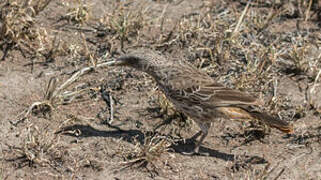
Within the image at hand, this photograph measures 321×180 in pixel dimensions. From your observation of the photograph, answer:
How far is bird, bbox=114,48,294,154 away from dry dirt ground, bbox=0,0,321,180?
43cm

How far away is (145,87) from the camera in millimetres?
8344

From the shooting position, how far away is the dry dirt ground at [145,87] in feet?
23.3

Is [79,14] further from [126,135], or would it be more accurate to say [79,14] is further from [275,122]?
[275,122]

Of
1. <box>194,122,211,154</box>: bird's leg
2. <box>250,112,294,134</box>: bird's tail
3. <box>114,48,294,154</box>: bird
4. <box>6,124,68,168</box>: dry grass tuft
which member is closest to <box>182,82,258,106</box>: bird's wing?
<box>114,48,294,154</box>: bird

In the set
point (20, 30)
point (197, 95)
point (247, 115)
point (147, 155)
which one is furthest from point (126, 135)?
point (20, 30)

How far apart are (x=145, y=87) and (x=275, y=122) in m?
2.09

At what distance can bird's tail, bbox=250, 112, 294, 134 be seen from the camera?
22.8 ft

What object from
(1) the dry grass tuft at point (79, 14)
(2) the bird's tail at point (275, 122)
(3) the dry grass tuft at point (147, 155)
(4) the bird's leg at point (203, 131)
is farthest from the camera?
(1) the dry grass tuft at point (79, 14)

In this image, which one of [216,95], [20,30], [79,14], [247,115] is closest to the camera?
[247,115]

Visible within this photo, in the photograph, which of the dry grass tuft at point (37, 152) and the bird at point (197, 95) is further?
the bird at point (197, 95)

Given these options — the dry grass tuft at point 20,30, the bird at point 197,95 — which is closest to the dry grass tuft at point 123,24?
the dry grass tuft at point 20,30

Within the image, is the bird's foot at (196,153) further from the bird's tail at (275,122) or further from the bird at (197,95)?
the bird's tail at (275,122)

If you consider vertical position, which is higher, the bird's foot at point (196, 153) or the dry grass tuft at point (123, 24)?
the dry grass tuft at point (123, 24)

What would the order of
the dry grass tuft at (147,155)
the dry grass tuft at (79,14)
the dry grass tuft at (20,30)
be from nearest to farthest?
the dry grass tuft at (147,155)
the dry grass tuft at (20,30)
the dry grass tuft at (79,14)
